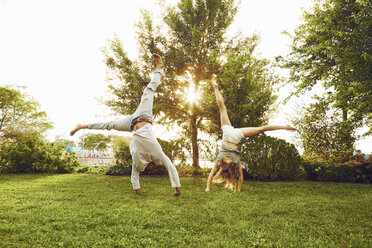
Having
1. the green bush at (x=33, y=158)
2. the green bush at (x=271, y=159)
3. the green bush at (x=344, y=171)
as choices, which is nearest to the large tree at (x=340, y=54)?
the green bush at (x=344, y=171)

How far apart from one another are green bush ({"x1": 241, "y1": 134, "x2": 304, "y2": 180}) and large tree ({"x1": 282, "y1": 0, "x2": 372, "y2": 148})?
3508mm

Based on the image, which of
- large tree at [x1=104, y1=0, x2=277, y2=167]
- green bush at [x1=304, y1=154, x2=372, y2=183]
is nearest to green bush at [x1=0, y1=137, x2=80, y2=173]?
large tree at [x1=104, y1=0, x2=277, y2=167]

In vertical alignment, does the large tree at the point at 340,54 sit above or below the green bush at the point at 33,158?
above

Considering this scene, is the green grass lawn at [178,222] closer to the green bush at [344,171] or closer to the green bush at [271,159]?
the green bush at [271,159]

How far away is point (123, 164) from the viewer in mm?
9664

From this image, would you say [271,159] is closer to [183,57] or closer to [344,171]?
[344,171]

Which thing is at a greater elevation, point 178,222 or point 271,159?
point 271,159

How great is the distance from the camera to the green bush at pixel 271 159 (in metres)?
8.34

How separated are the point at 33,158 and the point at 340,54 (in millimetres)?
14860

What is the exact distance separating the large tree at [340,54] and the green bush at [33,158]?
44.9ft

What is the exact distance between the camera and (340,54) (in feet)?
27.2

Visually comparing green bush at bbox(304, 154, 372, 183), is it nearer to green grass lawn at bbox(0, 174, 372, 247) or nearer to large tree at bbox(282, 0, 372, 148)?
large tree at bbox(282, 0, 372, 148)

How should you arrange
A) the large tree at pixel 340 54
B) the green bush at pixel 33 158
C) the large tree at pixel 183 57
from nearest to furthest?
the large tree at pixel 340 54 → the green bush at pixel 33 158 → the large tree at pixel 183 57

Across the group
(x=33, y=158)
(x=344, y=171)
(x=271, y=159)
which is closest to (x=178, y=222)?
(x=271, y=159)
